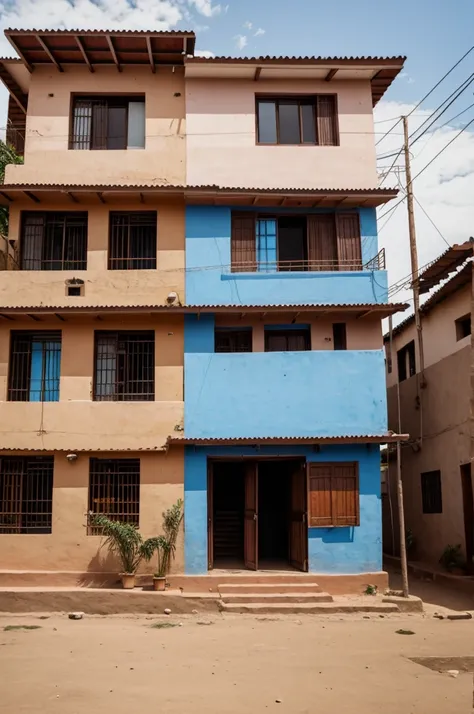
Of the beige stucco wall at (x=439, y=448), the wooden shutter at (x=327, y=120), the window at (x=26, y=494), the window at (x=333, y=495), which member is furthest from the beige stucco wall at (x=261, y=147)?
the window at (x=26, y=494)

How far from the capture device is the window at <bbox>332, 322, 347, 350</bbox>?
17812mm

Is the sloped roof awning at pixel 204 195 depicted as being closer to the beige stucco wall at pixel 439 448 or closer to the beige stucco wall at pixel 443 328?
the beige stucco wall at pixel 443 328

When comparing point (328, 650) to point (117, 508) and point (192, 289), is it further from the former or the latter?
point (192, 289)

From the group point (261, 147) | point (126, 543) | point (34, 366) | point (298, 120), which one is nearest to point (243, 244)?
point (261, 147)

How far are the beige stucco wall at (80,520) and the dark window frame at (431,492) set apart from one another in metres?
7.12

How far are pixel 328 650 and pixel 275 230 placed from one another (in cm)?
1035

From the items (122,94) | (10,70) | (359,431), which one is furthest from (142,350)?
(10,70)

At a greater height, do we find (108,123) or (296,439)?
(108,123)

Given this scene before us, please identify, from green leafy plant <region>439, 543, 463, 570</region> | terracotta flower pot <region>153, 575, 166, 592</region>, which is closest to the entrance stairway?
terracotta flower pot <region>153, 575, 166, 592</region>

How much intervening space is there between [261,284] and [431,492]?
302 inches

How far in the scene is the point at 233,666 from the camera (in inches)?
408

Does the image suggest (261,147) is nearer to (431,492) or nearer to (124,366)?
(124,366)

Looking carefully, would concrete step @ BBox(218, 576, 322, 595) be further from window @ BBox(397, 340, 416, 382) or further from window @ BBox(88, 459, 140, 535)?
window @ BBox(397, 340, 416, 382)

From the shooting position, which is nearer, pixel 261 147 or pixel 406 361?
pixel 261 147
